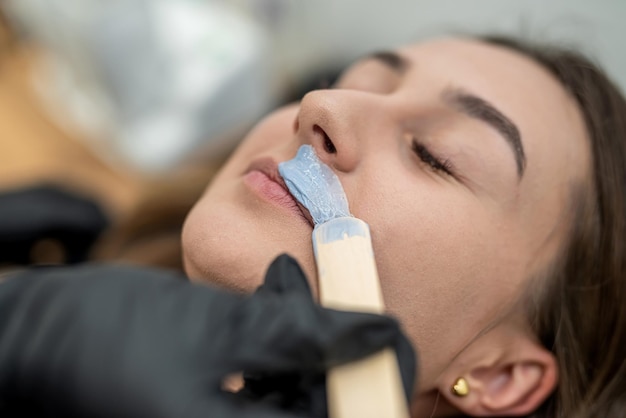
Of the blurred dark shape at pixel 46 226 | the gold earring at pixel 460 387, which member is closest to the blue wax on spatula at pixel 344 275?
the gold earring at pixel 460 387

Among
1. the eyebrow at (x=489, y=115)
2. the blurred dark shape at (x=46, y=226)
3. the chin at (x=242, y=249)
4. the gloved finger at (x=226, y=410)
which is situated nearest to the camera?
the gloved finger at (x=226, y=410)

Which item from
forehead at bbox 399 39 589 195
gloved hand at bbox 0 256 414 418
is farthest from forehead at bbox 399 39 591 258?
gloved hand at bbox 0 256 414 418

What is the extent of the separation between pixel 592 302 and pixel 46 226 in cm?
97

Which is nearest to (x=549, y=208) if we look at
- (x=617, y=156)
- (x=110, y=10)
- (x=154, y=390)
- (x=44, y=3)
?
(x=617, y=156)

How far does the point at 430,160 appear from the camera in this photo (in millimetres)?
778

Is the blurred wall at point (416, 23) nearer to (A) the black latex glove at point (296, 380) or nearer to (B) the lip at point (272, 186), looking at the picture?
(B) the lip at point (272, 186)

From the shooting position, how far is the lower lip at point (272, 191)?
0.73m

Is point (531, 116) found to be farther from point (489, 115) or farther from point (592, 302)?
point (592, 302)

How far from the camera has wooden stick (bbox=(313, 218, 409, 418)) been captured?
56cm

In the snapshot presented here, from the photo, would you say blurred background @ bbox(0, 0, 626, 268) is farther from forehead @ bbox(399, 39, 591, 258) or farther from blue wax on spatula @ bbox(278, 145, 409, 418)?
blue wax on spatula @ bbox(278, 145, 409, 418)

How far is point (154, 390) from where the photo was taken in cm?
53

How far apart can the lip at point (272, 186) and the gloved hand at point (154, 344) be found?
15cm

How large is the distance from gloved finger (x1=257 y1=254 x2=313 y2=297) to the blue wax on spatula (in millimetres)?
24

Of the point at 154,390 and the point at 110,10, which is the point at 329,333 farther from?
the point at 110,10
